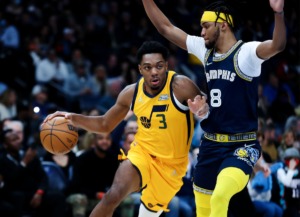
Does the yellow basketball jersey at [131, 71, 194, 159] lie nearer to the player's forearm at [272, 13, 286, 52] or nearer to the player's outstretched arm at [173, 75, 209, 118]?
the player's outstretched arm at [173, 75, 209, 118]

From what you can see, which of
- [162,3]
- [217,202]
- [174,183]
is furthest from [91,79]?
[217,202]

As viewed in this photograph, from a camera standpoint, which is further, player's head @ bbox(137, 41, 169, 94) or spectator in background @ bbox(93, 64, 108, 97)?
spectator in background @ bbox(93, 64, 108, 97)

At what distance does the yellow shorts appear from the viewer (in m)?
7.37

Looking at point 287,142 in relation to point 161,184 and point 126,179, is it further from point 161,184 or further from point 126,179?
point 126,179

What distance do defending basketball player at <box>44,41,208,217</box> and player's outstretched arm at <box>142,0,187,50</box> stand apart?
0.15 meters

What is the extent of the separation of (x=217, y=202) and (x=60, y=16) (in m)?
11.9

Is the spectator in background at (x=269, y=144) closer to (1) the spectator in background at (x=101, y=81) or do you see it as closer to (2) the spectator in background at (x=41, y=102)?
(2) the spectator in background at (x=41, y=102)

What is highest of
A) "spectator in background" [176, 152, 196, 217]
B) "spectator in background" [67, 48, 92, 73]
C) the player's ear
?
"spectator in background" [67, 48, 92, 73]

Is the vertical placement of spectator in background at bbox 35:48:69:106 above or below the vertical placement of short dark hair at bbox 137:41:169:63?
above

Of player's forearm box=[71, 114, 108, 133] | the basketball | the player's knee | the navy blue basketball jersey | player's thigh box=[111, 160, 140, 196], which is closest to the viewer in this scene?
the navy blue basketball jersey

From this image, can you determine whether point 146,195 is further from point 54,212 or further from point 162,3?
point 162,3

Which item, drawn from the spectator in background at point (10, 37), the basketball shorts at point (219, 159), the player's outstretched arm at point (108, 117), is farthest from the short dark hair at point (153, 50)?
the spectator in background at point (10, 37)

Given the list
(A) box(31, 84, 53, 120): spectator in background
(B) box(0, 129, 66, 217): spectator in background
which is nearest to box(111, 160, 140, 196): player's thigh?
(B) box(0, 129, 66, 217): spectator in background

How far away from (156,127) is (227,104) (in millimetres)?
1042
